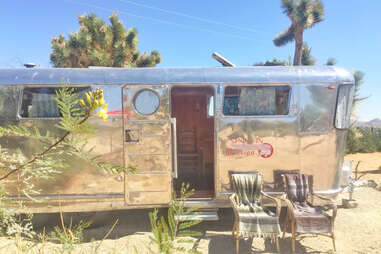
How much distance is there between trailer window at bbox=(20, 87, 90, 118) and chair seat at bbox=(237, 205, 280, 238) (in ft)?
12.2

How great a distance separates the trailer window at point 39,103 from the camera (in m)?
3.72

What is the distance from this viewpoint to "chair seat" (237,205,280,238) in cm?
347

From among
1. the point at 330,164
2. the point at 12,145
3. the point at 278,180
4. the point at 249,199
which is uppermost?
the point at 12,145

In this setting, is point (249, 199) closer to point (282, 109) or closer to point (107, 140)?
point (282, 109)

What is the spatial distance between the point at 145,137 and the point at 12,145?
2270 mm

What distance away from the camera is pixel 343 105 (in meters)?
3.92

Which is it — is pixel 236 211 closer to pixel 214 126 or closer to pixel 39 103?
pixel 214 126

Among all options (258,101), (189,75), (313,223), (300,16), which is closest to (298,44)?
(300,16)

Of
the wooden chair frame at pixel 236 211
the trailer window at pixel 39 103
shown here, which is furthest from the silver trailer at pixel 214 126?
the wooden chair frame at pixel 236 211

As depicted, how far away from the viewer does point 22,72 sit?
379 centimetres

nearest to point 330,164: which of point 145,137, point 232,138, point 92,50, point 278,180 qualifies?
point 278,180

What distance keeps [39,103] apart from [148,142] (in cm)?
205

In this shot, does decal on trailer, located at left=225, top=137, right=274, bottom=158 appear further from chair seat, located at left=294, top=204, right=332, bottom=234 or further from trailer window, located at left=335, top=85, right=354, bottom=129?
trailer window, located at left=335, top=85, right=354, bottom=129

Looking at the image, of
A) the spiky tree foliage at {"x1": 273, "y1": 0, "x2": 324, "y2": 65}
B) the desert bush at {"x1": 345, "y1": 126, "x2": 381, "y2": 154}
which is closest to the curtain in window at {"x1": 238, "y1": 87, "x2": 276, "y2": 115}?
the desert bush at {"x1": 345, "y1": 126, "x2": 381, "y2": 154}
